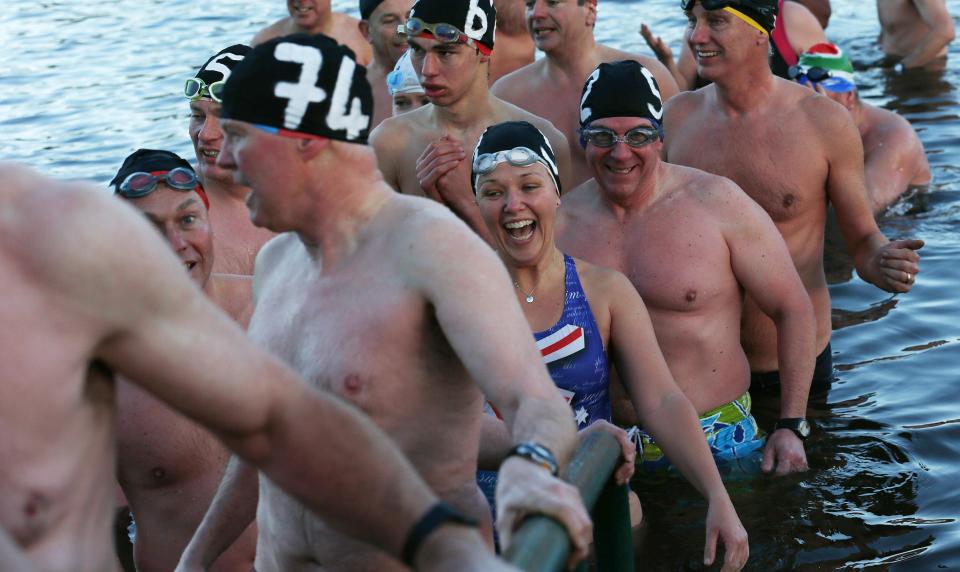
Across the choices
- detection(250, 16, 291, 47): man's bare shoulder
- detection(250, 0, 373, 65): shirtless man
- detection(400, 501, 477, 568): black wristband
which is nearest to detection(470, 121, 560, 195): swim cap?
detection(400, 501, 477, 568): black wristband

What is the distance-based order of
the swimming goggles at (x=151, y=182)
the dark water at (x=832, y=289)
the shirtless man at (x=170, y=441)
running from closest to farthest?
the shirtless man at (x=170, y=441)
the swimming goggles at (x=151, y=182)
the dark water at (x=832, y=289)

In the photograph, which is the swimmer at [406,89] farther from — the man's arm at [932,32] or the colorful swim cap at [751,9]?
the man's arm at [932,32]

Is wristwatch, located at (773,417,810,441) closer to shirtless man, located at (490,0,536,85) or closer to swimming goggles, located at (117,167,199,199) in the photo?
swimming goggles, located at (117,167,199,199)

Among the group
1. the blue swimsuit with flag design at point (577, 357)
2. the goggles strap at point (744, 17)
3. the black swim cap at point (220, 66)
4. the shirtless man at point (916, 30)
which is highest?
the goggles strap at point (744, 17)

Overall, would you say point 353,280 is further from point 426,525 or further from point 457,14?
point 457,14

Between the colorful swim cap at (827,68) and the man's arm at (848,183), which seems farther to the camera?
the colorful swim cap at (827,68)

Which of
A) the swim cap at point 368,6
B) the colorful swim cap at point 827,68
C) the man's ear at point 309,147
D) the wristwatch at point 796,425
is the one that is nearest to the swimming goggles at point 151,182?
the man's ear at point 309,147

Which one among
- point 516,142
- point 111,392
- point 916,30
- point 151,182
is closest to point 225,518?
point 111,392

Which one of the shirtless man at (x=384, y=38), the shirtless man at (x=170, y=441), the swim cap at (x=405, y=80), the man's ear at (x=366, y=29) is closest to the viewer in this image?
the shirtless man at (x=170, y=441)

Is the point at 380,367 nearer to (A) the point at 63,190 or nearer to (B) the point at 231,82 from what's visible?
(B) the point at 231,82

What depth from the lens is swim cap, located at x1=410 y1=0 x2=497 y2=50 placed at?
573 centimetres

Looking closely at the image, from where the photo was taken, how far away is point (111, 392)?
6.83 ft

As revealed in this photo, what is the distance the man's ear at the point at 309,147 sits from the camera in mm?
2834

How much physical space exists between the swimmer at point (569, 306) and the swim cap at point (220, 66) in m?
1.57
